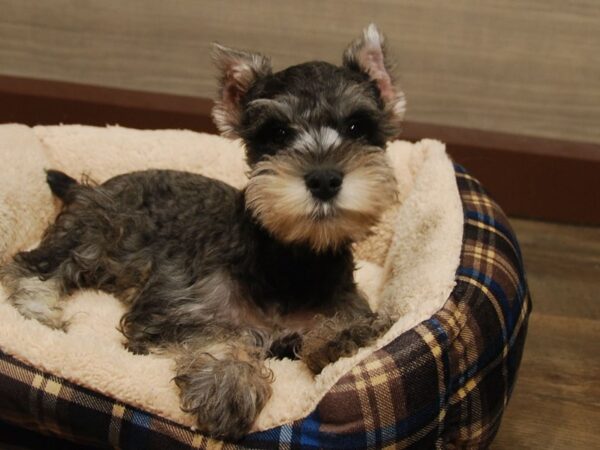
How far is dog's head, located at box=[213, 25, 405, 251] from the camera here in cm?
192

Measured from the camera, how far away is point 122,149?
3316 mm

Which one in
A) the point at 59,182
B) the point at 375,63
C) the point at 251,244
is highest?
the point at 375,63

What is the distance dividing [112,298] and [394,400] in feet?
4.10

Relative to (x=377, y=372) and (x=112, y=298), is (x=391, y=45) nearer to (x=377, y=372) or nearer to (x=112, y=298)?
(x=112, y=298)

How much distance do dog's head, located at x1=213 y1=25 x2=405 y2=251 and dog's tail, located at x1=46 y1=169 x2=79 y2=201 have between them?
1.01 meters

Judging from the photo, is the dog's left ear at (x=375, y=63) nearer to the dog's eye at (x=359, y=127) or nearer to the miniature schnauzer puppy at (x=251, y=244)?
the miniature schnauzer puppy at (x=251, y=244)

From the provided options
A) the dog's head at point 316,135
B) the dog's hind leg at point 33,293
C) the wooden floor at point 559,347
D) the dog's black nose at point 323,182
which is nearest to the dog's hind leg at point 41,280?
the dog's hind leg at point 33,293

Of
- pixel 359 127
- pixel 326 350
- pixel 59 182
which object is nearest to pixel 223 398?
pixel 326 350

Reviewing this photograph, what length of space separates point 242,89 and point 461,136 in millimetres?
1880

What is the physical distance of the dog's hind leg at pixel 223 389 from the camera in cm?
179

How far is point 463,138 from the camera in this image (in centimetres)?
388

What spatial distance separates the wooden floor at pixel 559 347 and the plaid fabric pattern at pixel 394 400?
1.17ft

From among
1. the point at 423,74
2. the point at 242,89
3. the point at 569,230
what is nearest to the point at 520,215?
the point at 569,230

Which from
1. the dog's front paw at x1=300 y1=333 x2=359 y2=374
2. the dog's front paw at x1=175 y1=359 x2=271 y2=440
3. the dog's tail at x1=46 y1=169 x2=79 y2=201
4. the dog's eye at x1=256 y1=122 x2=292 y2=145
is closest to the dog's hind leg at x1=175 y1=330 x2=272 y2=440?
the dog's front paw at x1=175 y1=359 x2=271 y2=440
